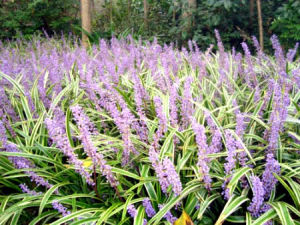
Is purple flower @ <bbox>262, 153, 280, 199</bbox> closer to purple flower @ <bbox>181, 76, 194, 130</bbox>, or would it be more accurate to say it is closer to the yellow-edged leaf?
the yellow-edged leaf

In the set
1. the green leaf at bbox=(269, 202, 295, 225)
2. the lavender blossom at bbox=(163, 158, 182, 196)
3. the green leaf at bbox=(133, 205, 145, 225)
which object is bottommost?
the green leaf at bbox=(133, 205, 145, 225)

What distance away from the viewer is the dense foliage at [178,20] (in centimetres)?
667

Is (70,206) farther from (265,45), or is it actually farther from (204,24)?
(265,45)

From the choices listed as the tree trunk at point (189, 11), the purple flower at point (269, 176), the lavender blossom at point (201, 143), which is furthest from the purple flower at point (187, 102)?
the tree trunk at point (189, 11)

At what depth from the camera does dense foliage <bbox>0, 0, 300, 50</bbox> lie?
667cm

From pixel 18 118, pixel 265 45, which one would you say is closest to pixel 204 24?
pixel 265 45

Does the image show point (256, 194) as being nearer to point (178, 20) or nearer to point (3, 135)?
point (3, 135)

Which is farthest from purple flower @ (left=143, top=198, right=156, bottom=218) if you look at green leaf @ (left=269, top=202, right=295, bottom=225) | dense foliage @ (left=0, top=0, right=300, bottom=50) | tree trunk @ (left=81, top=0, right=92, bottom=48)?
tree trunk @ (left=81, top=0, right=92, bottom=48)

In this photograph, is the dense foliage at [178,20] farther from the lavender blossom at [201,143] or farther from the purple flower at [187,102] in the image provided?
the lavender blossom at [201,143]

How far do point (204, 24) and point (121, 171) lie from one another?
630 cm

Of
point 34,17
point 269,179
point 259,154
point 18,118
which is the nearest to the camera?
point 269,179

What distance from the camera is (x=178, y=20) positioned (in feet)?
25.7

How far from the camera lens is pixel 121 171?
1634mm

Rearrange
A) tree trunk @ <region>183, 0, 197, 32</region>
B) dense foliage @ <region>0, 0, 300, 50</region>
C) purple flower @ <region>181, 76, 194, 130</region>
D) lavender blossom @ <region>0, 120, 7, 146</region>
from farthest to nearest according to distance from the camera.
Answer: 1. tree trunk @ <region>183, 0, 197, 32</region>
2. dense foliage @ <region>0, 0, 300, 50</region>
3. purple flower @ <region>181, 76, 194, 130</region>
4. lavender blossom @ <region>0, 120, 7, 146</region>
